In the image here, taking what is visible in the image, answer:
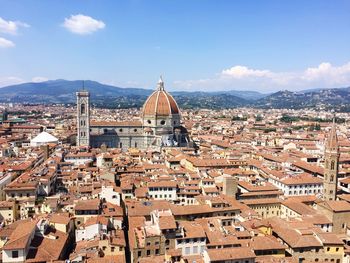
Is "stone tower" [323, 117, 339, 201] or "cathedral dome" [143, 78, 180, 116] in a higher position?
"cathedral dome" [143, 78, 180, 116]

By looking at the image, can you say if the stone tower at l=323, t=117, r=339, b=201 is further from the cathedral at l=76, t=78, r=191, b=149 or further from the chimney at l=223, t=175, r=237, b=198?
the cathedral at l=76, t=78, r=191, b=149

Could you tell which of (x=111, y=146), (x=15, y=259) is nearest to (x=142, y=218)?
(x=15, y=259)

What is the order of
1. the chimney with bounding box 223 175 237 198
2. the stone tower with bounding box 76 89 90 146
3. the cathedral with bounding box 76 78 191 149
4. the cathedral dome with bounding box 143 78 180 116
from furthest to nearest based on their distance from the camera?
the cathedral dome with bounding box 143 78 180 116
the cathedral with bounding box 76 78 191 149
the stone tower with bounding box 76 89 90 146
the chimney with bounding box 223 175 237 198

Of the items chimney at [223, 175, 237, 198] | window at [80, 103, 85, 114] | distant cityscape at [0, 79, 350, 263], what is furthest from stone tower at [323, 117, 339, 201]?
window at [80, 103, 85, 114]

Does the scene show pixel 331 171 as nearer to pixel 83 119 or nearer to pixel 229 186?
pixel 229 186

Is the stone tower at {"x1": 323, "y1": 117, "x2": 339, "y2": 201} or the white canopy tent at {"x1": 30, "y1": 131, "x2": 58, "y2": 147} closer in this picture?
the stone tower at {"x1": 323, "y1": 117, "x2": 339, "y2": 201}

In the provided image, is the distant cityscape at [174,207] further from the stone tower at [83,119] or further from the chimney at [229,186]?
the stone tower at [83,119]

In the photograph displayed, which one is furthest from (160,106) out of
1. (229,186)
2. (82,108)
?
(229,186)

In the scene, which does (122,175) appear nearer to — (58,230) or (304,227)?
(58,230)
